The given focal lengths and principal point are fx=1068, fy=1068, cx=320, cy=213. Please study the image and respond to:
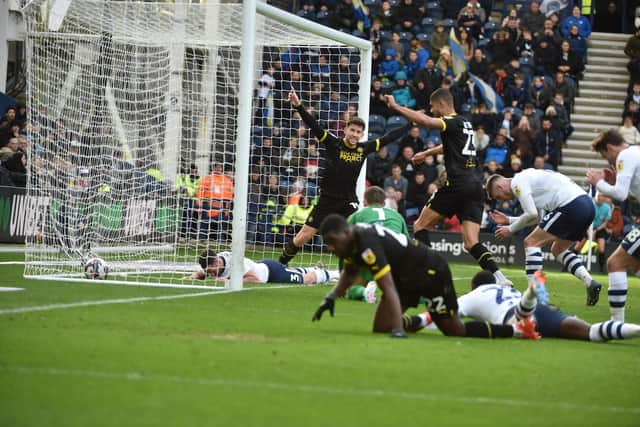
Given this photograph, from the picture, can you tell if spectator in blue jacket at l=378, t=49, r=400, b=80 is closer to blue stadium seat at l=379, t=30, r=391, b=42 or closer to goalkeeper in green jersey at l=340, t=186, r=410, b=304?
blue stadium seat at l=379, t=30, r=391, b=42

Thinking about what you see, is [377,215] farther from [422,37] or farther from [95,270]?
[422,37]

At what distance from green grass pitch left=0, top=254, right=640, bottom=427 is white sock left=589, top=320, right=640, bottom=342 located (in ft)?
0.38

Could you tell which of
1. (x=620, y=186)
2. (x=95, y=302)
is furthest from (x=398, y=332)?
(x=95, y=302)

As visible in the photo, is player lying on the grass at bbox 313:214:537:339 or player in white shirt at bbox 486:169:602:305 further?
player in white shirt at bbox 486:169:602:305

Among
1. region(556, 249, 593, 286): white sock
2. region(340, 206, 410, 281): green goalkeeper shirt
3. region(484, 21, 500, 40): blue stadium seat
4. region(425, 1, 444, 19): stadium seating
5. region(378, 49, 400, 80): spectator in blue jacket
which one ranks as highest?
region(425, 1, 444, 19): stadium seating

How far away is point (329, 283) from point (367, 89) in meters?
2.93

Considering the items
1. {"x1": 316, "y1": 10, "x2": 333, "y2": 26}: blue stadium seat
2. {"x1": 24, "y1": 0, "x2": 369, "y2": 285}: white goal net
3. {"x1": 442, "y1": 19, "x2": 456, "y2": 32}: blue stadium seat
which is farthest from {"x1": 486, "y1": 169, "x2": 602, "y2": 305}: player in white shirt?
{"x1": 316, "y1": 10, "x2": 333, "y2": 26}: blue stadium seat

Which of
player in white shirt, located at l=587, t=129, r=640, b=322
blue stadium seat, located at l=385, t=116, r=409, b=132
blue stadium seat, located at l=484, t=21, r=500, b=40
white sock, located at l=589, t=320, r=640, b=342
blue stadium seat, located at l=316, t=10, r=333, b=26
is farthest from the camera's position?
blue stadium seat, located at l=316, t=10, r=333, b=26

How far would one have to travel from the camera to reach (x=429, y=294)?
29.1 ft

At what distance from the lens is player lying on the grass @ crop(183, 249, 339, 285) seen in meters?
13.3

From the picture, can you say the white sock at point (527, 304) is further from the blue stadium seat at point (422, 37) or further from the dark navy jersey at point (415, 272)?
the blue stadium seat at point (422, 37)

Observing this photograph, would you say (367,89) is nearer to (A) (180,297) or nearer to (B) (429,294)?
(A) (180,297)

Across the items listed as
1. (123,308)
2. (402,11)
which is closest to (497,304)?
(123,308)

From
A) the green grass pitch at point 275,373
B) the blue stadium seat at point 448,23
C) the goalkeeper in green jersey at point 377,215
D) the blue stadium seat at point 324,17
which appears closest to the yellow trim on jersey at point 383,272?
the green grass pitch at point 275,373
